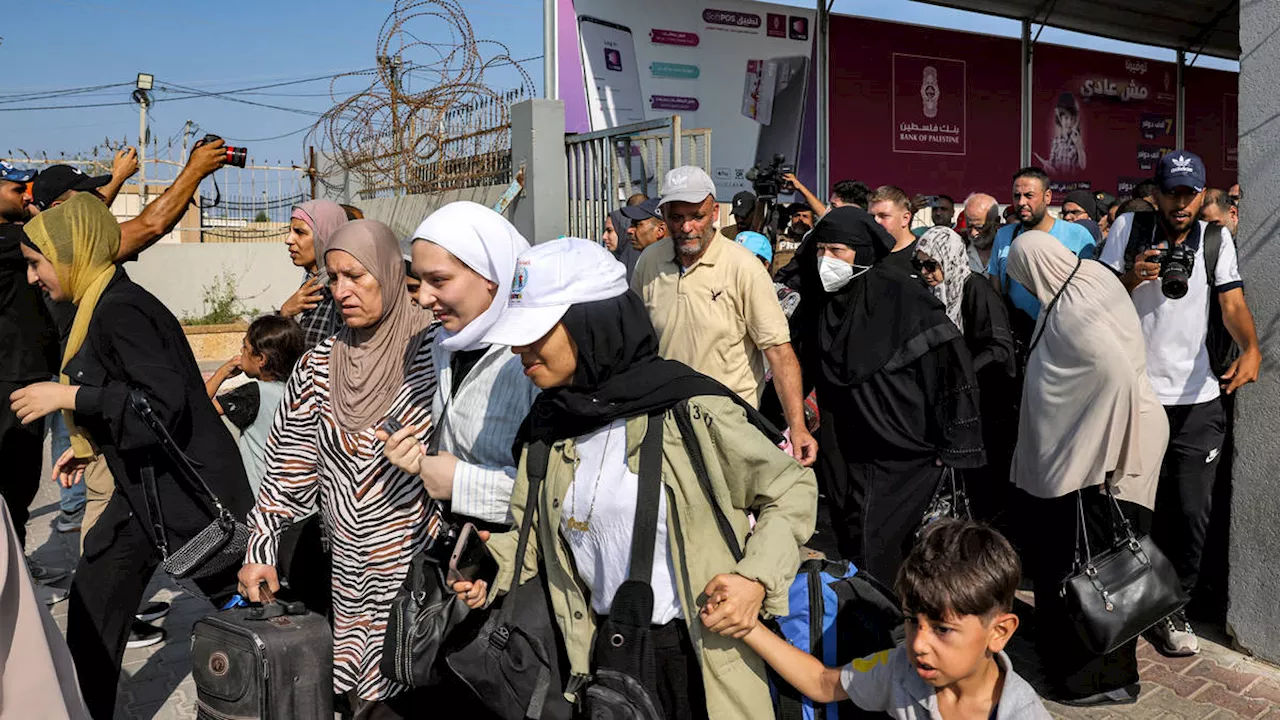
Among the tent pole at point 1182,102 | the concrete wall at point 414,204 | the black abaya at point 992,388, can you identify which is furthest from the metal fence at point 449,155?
the tent pole at point 1182,102

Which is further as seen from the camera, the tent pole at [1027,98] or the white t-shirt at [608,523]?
the tent pole at [1027,98]

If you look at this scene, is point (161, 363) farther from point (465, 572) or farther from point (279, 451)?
point (465, 572)

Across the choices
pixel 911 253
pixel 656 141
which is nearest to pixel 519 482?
pixel 911 253

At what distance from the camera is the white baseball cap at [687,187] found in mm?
4809

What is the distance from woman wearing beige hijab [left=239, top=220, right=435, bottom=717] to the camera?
10.1 ft

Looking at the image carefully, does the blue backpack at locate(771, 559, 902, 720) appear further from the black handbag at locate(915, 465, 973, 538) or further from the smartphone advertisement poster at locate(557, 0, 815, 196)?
the smartphone advertisement poster at locate(557, 0, 815, 196)

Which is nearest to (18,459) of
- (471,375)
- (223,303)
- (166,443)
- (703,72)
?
(166,443)

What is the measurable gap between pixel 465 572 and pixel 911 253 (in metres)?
3.37

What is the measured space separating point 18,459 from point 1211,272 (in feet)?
18.9

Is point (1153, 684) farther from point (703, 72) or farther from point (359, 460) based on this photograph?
point (703, 72)

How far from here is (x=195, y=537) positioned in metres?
3.57

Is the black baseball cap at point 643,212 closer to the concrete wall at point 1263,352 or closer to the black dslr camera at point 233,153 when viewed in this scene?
the black dslr camera at point 233,153

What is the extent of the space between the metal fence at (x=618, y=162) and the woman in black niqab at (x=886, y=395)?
406 centimetres

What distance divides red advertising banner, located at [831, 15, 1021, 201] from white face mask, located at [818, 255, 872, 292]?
9755mm
